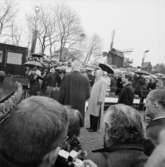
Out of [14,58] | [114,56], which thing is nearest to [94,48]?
[114,56]

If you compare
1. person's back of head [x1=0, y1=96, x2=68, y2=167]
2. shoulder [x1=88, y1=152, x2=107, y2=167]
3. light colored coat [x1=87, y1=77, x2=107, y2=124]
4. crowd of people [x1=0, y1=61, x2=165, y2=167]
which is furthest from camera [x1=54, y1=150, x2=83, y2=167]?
light colored coat [x1=87, y1=77, x2=107, y2=124]

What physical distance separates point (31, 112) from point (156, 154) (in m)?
0.60

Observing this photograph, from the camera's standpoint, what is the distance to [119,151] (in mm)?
1705

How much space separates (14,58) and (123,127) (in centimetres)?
859

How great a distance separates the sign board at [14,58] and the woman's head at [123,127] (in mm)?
8411

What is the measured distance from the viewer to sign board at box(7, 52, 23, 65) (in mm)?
9570

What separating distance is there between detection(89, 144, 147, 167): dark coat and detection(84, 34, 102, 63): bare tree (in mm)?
52476

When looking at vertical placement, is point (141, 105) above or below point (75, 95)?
below

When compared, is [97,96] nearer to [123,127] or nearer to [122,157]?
[123,127]

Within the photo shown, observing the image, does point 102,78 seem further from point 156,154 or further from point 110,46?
point 110,46

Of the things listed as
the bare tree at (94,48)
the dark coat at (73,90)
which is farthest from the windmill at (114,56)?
the dark coat at (73,90)

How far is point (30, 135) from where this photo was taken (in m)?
1.13

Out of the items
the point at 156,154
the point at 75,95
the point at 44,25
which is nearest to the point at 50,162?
the point at 156,154

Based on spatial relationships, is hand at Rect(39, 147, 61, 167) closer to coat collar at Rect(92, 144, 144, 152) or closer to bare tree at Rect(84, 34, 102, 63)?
coat collar at Rect(92, 144, 144, 152)
